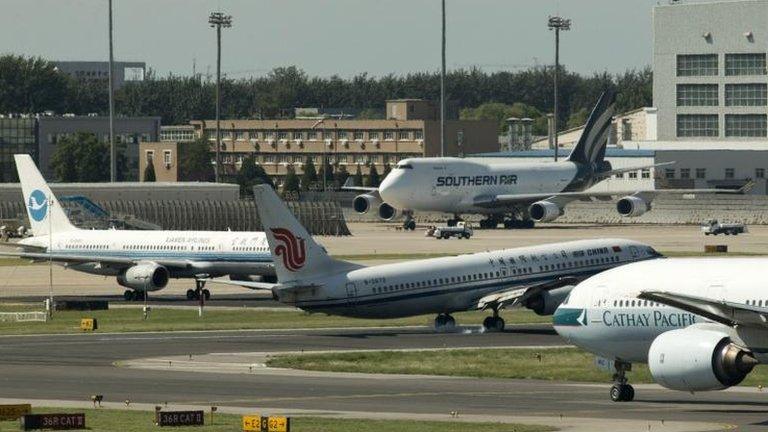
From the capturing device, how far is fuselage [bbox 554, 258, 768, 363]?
44.2 meters

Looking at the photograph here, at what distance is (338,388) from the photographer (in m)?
53.3

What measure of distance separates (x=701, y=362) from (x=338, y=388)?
14.3m

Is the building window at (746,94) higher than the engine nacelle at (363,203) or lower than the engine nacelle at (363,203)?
higher

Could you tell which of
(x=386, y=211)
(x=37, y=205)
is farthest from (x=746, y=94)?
(x=37, y=205)

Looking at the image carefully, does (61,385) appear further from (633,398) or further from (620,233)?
(620,233)

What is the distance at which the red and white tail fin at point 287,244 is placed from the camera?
226 ft

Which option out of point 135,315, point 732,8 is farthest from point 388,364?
point 732,8

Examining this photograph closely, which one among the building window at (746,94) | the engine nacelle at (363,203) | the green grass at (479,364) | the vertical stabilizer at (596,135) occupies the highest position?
the building window at (746,94)

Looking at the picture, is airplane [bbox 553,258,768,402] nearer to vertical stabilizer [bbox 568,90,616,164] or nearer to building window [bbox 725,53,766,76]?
vertical stabilizer [bbox 568,90,616,164]

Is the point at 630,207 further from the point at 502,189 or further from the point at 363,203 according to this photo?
the point at 363,203

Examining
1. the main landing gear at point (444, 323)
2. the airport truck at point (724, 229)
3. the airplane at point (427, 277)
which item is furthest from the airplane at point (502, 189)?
the main landing gear at point (444, 323)

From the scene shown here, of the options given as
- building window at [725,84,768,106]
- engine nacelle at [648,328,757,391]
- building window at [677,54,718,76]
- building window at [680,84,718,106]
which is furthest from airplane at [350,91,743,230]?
engine nacelle at [648,328,757,391]

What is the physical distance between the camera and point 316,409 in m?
47.7

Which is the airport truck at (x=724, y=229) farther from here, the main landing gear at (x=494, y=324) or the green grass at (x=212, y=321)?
the main landing gear at (x=494, y=324)
